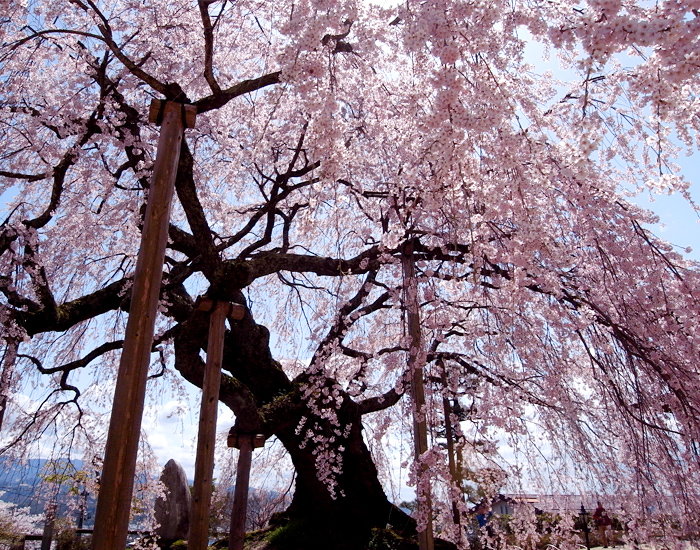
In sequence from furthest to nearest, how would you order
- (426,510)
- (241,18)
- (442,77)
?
(241,18)
(426,510)
(442,77)

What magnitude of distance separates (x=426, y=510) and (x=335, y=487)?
2728mm

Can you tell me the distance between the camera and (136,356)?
2.55 metres

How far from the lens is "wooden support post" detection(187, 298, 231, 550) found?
3.68 metres

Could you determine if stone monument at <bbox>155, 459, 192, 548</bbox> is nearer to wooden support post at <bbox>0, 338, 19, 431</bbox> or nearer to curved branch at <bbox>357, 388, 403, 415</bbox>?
wooden support post at <bbox>0, 338, 19, 431</bbox>

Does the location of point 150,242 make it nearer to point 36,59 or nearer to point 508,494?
point 36,59

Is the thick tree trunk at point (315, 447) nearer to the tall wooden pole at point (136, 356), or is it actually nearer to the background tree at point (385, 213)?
the background tree at point (385, 213)

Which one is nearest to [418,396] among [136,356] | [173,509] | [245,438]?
[245,438]

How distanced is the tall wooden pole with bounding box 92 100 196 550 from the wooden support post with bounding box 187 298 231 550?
1.30m

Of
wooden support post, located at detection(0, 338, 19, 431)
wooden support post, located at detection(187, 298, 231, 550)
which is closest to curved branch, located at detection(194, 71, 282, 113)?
wooden support post, located at detection(187, 298, 231, 550)

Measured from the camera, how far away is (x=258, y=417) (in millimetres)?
5039

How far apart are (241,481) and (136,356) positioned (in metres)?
2.76

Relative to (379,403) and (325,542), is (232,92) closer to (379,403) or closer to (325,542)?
(379,403)

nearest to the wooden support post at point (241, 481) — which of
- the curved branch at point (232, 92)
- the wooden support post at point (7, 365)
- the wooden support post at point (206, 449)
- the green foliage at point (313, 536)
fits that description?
the wooden support post at point (206, 449)

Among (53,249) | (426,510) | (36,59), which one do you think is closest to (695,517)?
(426,510)
